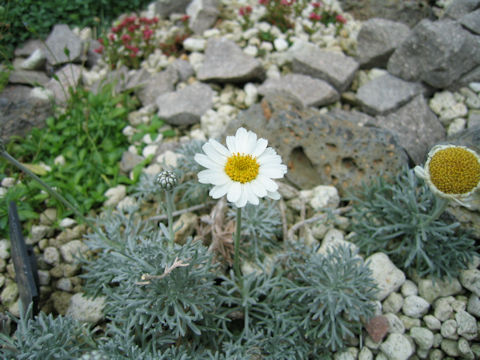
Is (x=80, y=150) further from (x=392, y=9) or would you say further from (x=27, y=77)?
(x=392, y=9)

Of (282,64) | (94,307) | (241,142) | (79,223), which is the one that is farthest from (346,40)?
(94,307)

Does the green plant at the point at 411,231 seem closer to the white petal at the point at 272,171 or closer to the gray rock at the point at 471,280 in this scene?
the gray rock at the point at 471,280

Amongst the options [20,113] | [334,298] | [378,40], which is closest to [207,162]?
[334,298]

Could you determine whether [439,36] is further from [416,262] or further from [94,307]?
[94,307]

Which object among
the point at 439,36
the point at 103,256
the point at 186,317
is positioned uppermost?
the point at 439,36

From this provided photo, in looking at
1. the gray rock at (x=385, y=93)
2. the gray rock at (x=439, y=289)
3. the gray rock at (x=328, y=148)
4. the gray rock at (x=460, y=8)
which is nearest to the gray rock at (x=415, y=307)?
the gray rock at (x=439, y=289)

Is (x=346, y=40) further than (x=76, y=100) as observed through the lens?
Yes
